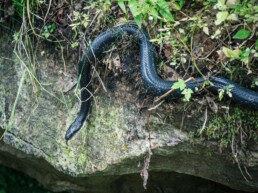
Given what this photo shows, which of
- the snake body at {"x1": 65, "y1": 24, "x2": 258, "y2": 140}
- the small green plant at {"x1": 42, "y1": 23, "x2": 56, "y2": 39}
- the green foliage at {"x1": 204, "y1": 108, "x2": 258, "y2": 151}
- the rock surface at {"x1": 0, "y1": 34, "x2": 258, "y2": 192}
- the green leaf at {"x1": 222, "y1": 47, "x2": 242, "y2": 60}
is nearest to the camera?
the green leaf at {"x1": 222, "y1": 47, "x2": 242, "y2": 60}

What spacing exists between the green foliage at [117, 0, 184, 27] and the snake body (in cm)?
28

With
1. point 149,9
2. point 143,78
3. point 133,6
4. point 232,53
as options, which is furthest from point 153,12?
point 232,53

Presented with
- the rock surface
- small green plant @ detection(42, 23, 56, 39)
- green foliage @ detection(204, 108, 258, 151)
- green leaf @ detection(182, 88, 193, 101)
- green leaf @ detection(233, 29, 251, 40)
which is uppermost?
green leaf @ detection(233, 29, 251, 40)

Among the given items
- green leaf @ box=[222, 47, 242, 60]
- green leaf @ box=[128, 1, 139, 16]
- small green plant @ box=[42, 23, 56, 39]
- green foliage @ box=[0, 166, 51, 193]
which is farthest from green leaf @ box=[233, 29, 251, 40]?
green foliage @ box=[0, 166, 51, 193]

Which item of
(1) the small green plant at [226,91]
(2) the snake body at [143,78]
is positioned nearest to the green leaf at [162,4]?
(2) the snake body at [143,78]

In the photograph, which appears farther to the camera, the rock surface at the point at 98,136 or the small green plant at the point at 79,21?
the small green plant at the point at 79,21

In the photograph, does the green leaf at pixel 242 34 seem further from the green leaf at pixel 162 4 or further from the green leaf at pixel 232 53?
the green leaf at pixel 162 4

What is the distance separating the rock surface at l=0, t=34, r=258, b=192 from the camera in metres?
3.23

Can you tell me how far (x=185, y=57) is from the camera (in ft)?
9.94

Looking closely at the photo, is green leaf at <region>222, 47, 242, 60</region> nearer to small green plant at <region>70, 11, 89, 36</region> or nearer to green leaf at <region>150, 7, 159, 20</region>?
green leaf at <region>150, 7, 159, 20</region>

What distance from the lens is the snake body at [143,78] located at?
108 inches

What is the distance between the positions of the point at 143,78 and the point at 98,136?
0.80 meters

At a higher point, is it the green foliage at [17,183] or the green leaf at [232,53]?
the green leaf at [232,53]

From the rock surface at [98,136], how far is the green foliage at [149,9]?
715 mm
